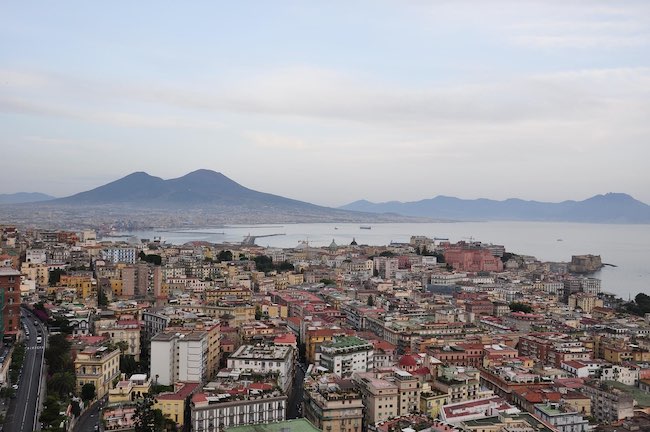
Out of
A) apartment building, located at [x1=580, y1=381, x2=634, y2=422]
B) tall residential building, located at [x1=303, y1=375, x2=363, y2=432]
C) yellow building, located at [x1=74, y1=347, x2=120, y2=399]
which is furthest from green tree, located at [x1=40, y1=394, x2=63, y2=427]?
apartment building, located at [x1=580, y1=381, x2=634, y2=422]

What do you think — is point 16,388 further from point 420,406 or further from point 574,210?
point 574,210

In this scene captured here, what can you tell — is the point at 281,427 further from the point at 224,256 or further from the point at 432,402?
the point at 224,256

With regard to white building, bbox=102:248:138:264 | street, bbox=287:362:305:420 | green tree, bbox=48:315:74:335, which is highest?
white building, bbox=102:248:138:264

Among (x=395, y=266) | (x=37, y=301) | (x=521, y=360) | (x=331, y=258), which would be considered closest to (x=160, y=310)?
(x=37, y=301)

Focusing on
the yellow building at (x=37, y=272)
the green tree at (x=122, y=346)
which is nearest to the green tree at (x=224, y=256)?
the yellow building at (x=37, y=272)

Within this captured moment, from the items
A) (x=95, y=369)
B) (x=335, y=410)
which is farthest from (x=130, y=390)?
(x=335, y=410)

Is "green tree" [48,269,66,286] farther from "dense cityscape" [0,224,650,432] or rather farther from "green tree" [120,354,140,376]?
"green tree" [120,354,140,376]
